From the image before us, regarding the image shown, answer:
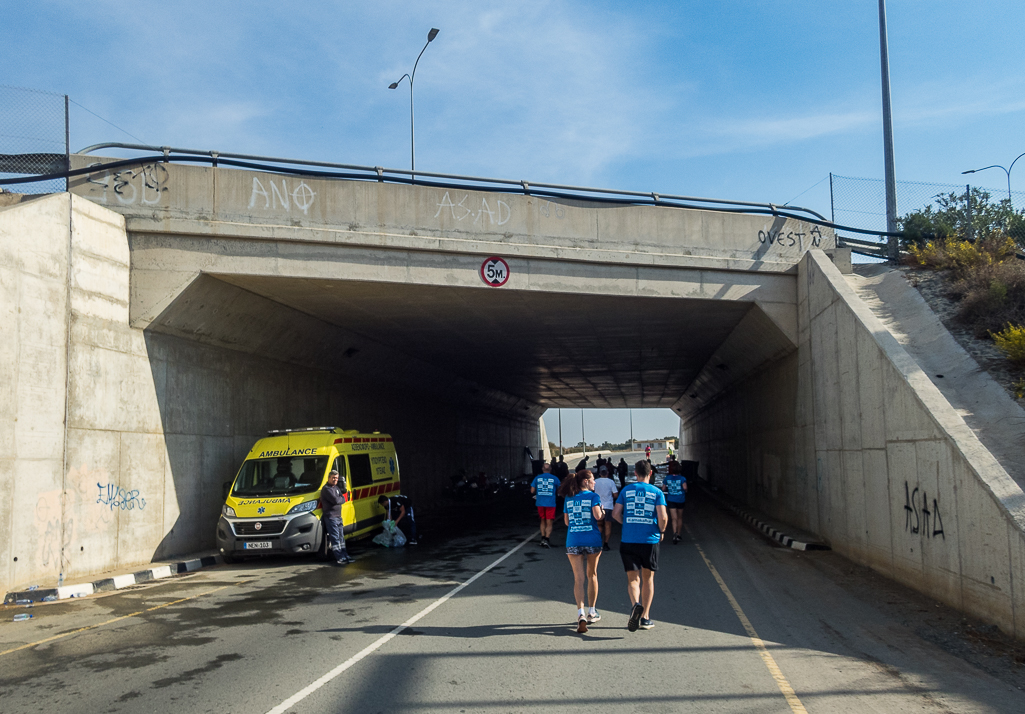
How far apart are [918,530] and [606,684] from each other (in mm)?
6020

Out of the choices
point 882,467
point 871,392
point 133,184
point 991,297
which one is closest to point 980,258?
point 991,297

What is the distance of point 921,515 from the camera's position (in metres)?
9.77

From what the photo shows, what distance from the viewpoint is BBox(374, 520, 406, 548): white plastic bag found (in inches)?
654

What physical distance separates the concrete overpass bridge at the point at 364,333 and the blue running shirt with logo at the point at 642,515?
3444 millimetres

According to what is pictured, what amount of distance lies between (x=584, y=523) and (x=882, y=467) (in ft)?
19.2

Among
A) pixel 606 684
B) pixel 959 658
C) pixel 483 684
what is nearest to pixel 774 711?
pixel 606 684

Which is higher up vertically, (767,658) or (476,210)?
(476,210)

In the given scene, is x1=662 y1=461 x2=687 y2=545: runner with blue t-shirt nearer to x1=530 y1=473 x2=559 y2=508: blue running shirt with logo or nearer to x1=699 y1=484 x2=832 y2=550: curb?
x1=699 y1=484 x2=832 y2=550: curb

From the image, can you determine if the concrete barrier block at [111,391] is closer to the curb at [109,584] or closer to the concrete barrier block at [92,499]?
the concrete barrier block at [92,499]

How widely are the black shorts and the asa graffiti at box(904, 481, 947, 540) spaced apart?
152 inches

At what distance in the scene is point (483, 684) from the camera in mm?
5973

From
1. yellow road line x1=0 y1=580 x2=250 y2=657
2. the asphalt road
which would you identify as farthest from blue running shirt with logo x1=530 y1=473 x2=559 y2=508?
yellow road line x1=0 y1=580 x2=250 y2=657

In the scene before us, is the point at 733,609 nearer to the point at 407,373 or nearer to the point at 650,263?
the point at 650,263

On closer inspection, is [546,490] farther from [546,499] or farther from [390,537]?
[390,537]
